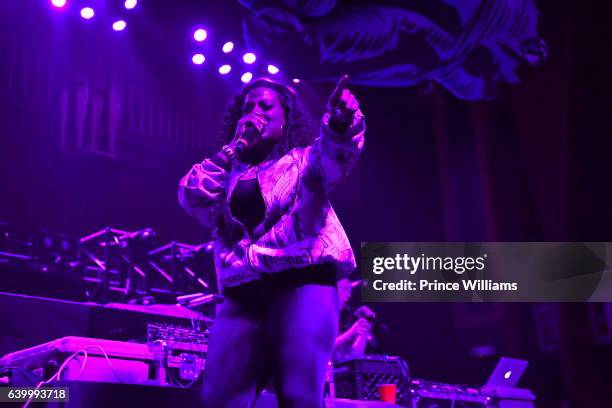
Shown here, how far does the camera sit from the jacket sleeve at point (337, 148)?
1.63 metres

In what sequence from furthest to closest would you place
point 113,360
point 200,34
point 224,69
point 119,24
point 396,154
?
1. point 396,154
2. point 224,69
3. point 200,34
4. point 119,24
5. point 113,360

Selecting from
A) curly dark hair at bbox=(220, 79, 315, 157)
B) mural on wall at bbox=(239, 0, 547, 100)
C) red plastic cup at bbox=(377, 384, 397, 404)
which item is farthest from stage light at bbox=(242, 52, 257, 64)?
curly dark hair at bbox=(220, 79, 315, 157)

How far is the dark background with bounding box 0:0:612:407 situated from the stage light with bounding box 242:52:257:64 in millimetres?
287

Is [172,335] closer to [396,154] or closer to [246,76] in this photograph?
[246,76]

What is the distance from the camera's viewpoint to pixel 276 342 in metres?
1.61

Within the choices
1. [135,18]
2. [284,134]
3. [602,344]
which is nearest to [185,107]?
[135,18]

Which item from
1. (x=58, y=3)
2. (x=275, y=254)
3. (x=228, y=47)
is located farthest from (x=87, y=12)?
(x=275, y=254)

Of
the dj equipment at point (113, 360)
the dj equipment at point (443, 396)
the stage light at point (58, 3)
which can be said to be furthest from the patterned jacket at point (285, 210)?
the stage light at point (58, 3)

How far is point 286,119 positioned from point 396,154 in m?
5.71

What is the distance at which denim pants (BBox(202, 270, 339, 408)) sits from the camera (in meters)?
1.57

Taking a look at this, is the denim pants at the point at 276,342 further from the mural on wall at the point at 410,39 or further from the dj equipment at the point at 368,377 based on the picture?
the mural on wall at the point at 410,39

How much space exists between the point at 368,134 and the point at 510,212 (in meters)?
A: 1.85

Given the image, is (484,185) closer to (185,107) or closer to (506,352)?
(506,352)

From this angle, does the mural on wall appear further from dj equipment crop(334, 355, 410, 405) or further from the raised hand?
the raised hand
